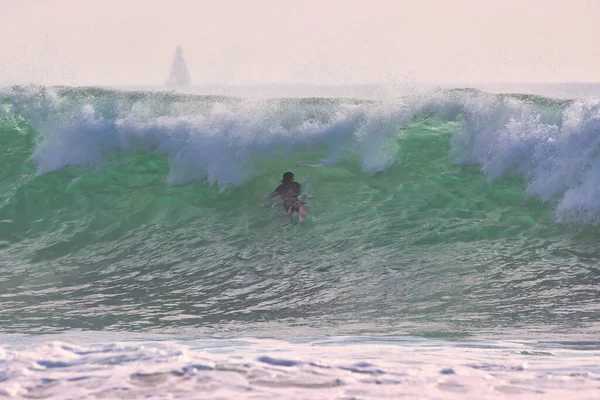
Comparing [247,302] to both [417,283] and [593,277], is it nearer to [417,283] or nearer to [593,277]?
[417,283]

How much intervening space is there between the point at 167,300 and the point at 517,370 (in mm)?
4249

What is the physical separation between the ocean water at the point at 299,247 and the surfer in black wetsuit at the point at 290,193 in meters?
0.14

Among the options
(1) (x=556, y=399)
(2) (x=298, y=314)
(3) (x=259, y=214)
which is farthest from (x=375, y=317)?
(3) (x=259, y=214)

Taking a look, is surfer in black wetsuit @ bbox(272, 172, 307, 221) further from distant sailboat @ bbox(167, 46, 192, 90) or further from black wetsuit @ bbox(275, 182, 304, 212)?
distant sailboat @ bbox(167, 46, 192, 90)

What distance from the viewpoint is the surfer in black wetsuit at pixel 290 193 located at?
11555 millimetres

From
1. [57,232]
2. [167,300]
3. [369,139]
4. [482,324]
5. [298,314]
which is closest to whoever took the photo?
[482,324]

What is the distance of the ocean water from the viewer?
557 centimetres

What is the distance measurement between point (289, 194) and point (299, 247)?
1367mm

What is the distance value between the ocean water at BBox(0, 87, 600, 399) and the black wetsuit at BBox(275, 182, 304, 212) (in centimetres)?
14

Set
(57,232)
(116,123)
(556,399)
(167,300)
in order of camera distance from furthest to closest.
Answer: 1. (116,123)
2. (57,232)
3. (167,300)
4. (556,399)

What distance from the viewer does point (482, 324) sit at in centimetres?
756

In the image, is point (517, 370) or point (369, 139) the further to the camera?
point (369, 139)

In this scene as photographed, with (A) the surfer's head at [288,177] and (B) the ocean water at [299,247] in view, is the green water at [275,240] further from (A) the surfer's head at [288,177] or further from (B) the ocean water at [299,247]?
(A) the surfer's head at [288,177]

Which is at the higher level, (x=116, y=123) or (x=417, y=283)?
(x=116, y=123)
